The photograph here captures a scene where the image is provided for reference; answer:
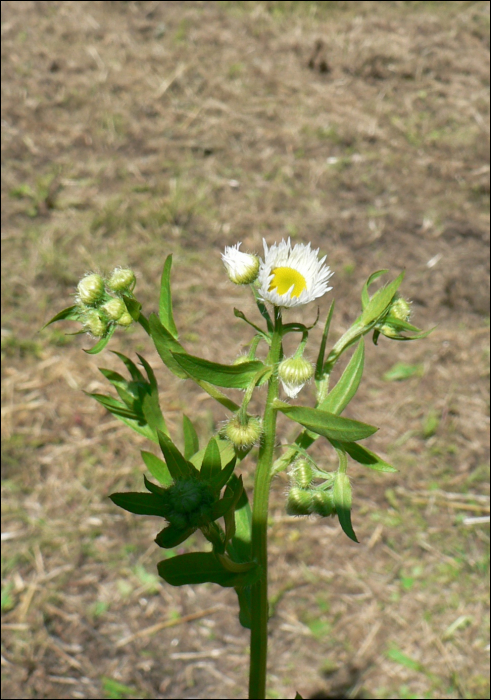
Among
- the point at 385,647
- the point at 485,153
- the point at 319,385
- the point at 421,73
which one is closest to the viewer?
the point at 319,385

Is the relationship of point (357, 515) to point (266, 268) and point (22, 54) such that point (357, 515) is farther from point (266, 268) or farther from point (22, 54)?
point (22, 54)

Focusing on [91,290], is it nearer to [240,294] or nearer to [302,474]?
[302,474]

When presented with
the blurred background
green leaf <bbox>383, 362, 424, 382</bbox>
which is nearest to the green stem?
the blurred background

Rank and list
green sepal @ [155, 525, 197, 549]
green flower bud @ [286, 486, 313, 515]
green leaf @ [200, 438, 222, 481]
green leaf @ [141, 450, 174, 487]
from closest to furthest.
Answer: green sepal @ [155, 525, 197, 549] → green leaf @ [200, 438, 222, 481] → green flower bud @ [286, 486, 313, 515] → green leaf @ [141, 450, 174, 487]

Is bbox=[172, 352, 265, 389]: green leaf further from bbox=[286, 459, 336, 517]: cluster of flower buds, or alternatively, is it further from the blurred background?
the blurred background

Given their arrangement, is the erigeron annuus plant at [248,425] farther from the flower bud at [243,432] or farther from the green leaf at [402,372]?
the green leaf at [402,372]

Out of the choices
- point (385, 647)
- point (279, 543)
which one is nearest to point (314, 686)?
point (385, 647)

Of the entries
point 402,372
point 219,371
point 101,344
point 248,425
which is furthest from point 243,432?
point 402,372
